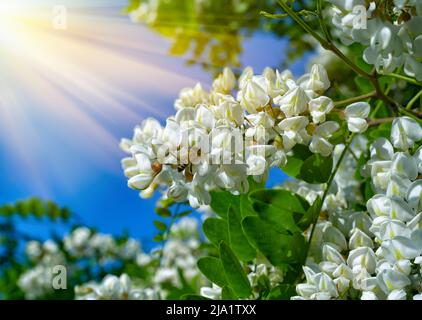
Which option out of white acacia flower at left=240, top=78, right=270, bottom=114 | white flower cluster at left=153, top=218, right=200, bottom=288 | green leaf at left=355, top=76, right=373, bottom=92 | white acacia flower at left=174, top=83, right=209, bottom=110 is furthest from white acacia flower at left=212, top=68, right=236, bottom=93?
white flower cluster at left=153, top=218, right=200, bottom=288

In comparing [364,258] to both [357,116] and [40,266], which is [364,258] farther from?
[40,266]

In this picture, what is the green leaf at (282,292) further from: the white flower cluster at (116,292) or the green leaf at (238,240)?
the white flower cluster at (116,292)

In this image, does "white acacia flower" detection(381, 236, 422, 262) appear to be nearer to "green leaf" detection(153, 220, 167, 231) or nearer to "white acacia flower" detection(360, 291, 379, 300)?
"white acacia flower" detection(360, 291, 379, 300)

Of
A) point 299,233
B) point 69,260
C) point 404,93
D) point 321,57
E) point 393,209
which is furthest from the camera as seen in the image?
point 69,260

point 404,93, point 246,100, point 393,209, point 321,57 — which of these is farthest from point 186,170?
point 321,57

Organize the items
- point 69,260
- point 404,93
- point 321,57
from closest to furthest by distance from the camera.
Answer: point 404,93 < point 321,57 < point 69,260
